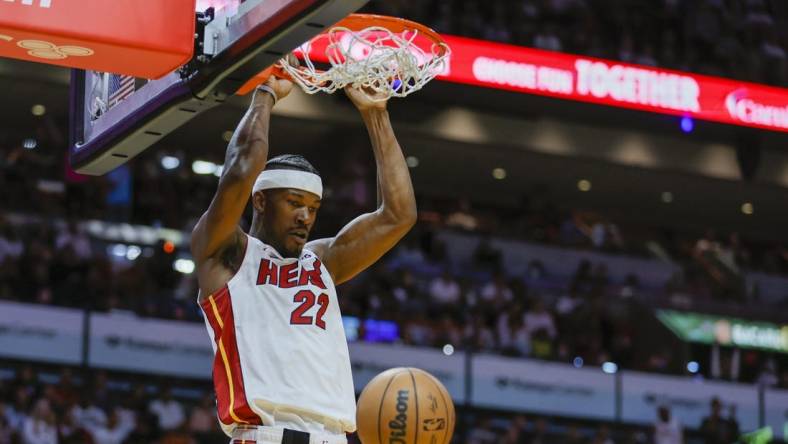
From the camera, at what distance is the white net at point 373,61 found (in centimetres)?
568

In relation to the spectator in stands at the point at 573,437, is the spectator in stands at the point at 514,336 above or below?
above

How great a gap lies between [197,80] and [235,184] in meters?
0.47

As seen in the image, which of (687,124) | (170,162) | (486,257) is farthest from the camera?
(687,124)

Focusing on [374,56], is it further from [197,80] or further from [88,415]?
[88,415]

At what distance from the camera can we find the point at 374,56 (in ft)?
18.7

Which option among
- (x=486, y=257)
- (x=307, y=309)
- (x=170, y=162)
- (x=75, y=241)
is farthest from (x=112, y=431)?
(x=307, y=309)

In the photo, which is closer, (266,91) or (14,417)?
(266,91)

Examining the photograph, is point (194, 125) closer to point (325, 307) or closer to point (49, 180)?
point (49, 180)

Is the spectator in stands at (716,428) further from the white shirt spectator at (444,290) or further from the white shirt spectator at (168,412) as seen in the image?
the white shirt spectator at (168,412)

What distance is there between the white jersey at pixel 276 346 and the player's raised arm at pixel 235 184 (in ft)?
0.55

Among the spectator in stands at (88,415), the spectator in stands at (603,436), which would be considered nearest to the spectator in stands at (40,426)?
the spectator in stands at (88,415)

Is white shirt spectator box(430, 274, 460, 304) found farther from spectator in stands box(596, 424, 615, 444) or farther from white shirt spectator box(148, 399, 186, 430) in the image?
A: white shirt spectator box(148, 399, 186, 430)

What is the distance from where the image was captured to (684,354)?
70.4ft

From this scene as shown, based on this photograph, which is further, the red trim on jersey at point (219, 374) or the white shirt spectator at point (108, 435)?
the white shirt spectator at point (108, 435)
